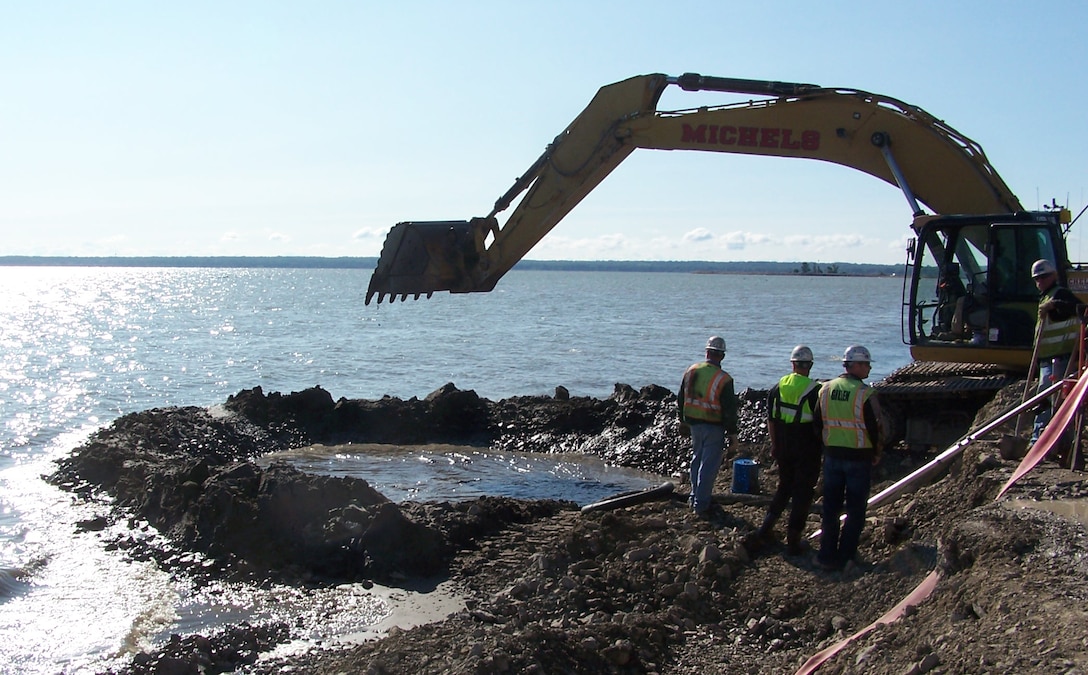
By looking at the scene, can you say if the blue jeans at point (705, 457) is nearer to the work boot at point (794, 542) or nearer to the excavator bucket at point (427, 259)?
the work boot at point (794, 542)

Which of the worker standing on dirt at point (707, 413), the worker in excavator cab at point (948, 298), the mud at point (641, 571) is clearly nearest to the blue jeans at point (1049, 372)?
the mud at point (641, 571)

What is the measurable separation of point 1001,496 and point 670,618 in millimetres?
2362

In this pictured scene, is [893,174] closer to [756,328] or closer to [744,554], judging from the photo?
[744,554]

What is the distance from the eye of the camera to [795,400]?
792 cm

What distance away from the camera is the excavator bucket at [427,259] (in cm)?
1363

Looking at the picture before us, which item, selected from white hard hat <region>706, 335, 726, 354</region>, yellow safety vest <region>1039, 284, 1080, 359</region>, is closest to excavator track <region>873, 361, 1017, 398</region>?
yellow safety vest <region>1039, 284, 1080, 359</region>

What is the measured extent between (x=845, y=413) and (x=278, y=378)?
19.4 m

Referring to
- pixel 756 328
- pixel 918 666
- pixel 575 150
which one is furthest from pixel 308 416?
pixel 756 328

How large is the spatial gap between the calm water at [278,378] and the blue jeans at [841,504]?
3560mm

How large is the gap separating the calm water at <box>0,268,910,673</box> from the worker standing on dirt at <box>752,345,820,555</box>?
11.1ft

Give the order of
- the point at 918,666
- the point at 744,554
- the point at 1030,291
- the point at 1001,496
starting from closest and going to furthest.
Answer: the point at 918,666 < the point at 1001,496 < the point at 744,554 < the point at 1030,291

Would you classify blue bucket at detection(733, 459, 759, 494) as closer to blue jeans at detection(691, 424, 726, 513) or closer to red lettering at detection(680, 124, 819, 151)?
blue jeans at detection(691, 424, 726, 513)

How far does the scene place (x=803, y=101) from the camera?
12.2 metres

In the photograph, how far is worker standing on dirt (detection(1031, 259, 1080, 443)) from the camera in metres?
8.95
